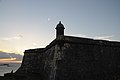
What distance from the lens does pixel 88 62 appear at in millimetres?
11914

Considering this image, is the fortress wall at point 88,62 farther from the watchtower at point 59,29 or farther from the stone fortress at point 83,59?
the watchtower at point 59,29

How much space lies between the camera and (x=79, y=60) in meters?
11.7

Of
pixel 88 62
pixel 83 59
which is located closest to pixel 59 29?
pixel 83 59

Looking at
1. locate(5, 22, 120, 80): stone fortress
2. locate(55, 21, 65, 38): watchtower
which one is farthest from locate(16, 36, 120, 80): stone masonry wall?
locate(55, 21, 65, 38): watchtower

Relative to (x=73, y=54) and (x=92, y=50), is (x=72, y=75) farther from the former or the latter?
(x=92, y=50)

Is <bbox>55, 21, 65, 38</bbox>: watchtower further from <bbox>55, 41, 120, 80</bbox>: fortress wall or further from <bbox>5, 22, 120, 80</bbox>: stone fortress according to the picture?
<bbox>55, 41, 120, 80</bbox>: fortress wall

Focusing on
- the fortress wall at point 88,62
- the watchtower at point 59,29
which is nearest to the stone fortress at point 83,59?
the fortress wall at point 88,62

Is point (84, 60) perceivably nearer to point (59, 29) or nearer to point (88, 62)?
point (88, 62)

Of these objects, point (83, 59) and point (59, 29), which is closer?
point (83, 59)

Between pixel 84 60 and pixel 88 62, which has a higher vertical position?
pixel 84 60

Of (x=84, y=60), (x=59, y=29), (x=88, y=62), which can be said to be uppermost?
(x=59, y=29)

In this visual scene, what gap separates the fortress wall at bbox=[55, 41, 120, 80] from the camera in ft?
36.3

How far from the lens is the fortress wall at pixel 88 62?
36.3ft

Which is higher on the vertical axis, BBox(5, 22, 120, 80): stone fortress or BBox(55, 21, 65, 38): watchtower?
BBox(55, 21, 65, 38): watchtower
